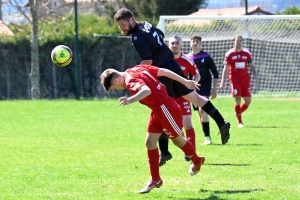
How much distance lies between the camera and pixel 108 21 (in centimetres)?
3547

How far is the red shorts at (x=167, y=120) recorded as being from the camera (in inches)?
270

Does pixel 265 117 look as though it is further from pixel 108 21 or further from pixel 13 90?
pixel 108 21

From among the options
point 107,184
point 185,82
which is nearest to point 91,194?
point 107,184

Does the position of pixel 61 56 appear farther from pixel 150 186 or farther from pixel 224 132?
pixel 150 186

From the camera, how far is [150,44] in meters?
7.95

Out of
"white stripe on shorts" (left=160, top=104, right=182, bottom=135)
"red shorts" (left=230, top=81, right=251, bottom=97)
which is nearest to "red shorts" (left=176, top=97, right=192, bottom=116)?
"white stripe on shorts" (left=160, top=104, right=182, bottom=135)

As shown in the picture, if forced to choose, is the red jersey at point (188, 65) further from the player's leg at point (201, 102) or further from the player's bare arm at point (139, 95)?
the player's bare arm at point (139, 95)

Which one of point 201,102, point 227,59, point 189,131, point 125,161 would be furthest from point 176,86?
point 227,59

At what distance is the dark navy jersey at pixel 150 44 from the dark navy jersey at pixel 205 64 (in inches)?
150

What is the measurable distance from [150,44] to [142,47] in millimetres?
204

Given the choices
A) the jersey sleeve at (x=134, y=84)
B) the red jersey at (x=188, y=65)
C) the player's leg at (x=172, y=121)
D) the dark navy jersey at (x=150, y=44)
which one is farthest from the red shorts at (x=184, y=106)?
the jersey sleeve at (x=134, y=84)

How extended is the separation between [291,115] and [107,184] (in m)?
10.4

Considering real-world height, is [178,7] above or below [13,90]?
above

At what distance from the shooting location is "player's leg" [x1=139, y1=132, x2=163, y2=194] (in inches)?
271
